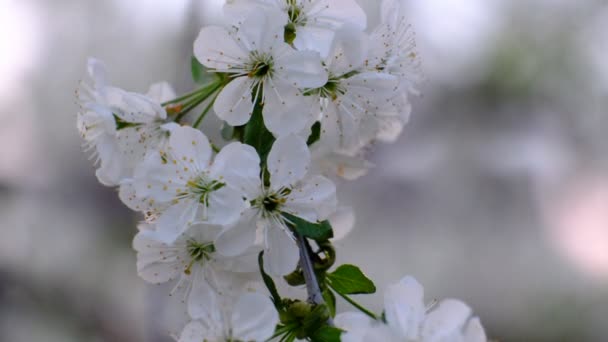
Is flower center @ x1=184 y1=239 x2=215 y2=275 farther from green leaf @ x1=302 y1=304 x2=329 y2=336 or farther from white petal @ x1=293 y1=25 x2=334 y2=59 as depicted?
white petal @ x1=293 y1=25 x2=334 y2=59

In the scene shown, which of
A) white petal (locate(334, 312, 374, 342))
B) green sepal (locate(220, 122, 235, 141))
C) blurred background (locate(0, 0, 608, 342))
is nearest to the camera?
white petal (locate(334, 312, 374, 342))

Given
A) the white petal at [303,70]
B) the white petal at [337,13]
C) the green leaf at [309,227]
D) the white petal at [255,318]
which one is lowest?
the white petal at [255,318]

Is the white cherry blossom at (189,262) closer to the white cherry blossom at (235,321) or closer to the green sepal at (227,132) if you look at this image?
the white cherry blossom at (235,321)

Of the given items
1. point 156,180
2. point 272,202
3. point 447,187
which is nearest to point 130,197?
point 156,180

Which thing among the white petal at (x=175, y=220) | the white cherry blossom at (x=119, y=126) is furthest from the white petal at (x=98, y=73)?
the white petal at (x=175, y=220)

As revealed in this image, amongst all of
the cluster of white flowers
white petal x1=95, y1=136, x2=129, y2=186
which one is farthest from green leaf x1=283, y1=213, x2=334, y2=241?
white petal x1=95, y1=136, x2=129, y2=186
